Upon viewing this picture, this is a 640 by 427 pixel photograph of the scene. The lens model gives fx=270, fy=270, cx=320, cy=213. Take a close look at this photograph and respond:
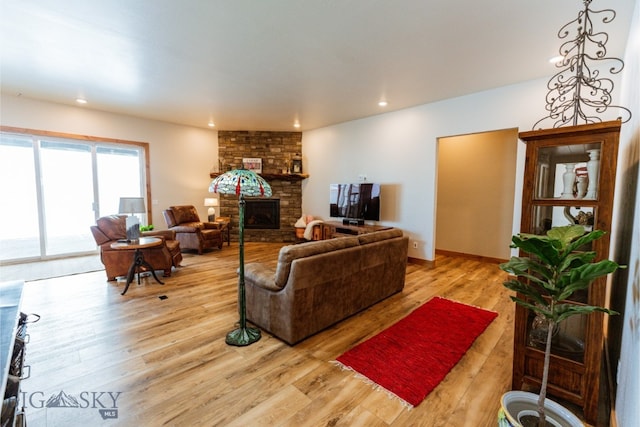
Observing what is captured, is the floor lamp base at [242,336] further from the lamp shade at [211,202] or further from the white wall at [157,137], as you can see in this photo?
the white wall at [157,137]

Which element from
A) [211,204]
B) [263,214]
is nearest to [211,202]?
[211,204]

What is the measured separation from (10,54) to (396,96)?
17.0ft

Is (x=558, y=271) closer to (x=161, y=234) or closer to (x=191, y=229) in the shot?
(x=161, y=234)

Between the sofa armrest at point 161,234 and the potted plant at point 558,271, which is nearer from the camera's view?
the potted plant at point 558,271

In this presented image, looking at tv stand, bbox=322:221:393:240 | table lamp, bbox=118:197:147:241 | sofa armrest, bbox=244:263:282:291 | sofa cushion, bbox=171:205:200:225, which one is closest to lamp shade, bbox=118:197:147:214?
table lamp, bbox=118:197:147:241

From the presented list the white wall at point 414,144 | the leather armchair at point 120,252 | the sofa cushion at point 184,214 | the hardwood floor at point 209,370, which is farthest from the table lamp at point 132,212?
the white wall at point 414,144

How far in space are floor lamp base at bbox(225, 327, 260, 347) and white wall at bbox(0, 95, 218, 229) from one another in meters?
5.03

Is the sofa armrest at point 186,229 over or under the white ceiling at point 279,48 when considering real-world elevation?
under

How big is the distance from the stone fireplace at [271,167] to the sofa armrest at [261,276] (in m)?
4.65

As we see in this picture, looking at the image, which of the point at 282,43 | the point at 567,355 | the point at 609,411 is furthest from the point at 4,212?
the point at 609,411

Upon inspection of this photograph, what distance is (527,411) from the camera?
144cm

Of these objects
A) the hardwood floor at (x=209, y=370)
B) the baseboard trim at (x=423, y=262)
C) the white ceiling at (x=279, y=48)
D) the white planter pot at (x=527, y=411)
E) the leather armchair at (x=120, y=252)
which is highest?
the white ceiling at (x=279, y=48)

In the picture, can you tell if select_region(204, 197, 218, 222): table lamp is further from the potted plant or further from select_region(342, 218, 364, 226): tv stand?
the potted plant

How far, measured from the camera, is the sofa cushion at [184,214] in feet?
20.3
